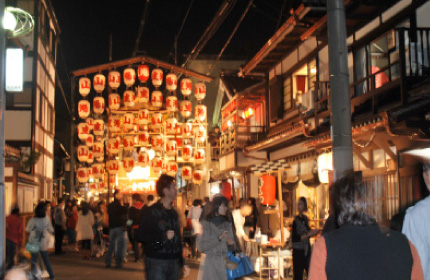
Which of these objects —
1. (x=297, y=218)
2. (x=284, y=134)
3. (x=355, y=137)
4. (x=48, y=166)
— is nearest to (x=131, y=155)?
(x=48, y=166)

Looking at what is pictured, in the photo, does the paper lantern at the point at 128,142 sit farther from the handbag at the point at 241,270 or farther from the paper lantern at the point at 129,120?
the handbag at the point at 241,270

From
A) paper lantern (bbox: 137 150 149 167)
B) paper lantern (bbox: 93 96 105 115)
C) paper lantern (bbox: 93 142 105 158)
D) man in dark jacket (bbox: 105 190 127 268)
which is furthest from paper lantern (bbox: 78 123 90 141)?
man in dark jacket (bbox: 105 190 127 268)

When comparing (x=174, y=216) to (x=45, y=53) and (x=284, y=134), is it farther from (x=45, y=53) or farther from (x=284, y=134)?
(x=45, y=53)

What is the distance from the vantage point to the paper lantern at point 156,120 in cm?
3259

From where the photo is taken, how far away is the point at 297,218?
10453mm

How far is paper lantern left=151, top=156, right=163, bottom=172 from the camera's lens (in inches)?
1347

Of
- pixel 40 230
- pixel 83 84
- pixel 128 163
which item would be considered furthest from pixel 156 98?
pixel 40 230

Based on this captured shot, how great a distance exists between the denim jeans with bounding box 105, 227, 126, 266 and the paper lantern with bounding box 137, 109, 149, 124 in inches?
630

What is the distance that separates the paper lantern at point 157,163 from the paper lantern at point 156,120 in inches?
97.1

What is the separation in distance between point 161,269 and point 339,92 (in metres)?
3.67

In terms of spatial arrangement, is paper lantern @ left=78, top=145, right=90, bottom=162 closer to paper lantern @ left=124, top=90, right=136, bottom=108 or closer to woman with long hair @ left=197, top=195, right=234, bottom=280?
paper lantern @ left=124, top=90, right=136, bottom=108

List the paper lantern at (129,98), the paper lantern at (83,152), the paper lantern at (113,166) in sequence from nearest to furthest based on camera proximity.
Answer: the paper lantern at (129,98)
the paper lantern at (83,152)
the paper lantern at (113,166)

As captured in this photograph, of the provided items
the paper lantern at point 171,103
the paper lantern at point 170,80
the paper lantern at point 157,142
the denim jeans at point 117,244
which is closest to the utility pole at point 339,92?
the denim jeans at point 117,244

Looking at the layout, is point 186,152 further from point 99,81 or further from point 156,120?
point 99,81
